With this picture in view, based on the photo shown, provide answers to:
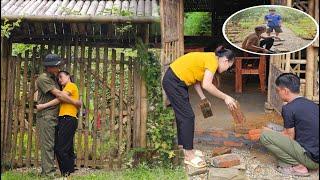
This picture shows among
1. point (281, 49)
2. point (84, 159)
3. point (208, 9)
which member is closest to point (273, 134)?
point (281, 49)

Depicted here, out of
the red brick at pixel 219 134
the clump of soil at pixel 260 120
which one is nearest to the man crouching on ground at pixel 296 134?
the red brick at pixel 219 134

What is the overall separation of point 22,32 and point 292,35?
4.11 m

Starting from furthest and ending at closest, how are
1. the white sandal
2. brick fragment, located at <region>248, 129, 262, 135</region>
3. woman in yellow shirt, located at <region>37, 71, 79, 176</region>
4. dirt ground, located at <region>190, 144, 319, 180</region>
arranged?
brick fragment, located at <region>248, 129, 262, 135</region>
woman in yellow shirt, located at <region>37, 71, 79, 176</region>
the white sandal
dirt ground, located at <region>190, 144, 319, 180</region>

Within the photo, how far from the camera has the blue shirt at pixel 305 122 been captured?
5.62m

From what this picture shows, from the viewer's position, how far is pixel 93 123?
23.6 feet

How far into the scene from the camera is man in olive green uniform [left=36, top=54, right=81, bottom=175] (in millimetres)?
6293

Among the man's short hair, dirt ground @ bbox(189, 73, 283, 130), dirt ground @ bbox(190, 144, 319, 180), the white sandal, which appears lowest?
dirt ground @ bbox(190, 144, 319, 180)

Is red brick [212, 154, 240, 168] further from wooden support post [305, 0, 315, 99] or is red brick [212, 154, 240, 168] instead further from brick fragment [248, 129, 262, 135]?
wooden support post [305, 0, 315, 99]

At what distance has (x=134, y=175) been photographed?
630 centimetres

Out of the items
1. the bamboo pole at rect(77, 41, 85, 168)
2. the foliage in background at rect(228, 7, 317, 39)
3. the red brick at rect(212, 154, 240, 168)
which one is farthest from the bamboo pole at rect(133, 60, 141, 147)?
the foliage in background at rect(228, 7, 317, 39)

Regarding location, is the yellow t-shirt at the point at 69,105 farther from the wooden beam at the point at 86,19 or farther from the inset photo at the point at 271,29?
the inset photo at the point at 271,29

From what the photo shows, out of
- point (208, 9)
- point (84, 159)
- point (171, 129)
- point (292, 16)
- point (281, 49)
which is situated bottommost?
point (84, 159)

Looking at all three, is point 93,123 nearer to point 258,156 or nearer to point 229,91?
point 258,156

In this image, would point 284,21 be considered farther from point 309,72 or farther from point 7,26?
point 7,26
